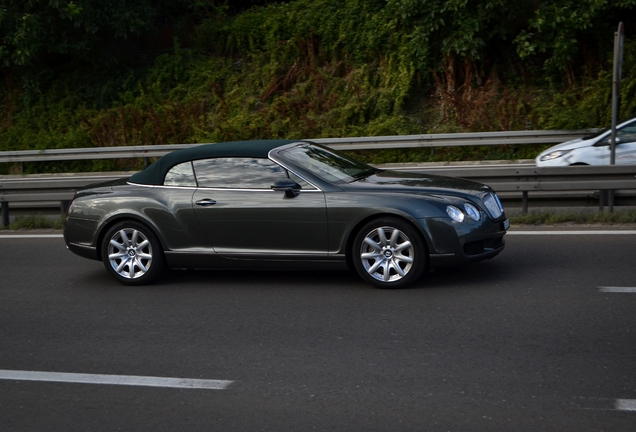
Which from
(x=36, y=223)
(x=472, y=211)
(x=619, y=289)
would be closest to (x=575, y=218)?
(x=619, y=289)

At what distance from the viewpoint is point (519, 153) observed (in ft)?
61.7

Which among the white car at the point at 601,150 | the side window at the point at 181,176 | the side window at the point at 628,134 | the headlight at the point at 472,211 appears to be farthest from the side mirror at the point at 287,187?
the side window at the point at 628,134

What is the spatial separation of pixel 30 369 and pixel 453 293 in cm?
354

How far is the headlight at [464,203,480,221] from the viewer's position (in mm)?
7355

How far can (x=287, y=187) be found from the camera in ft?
25.2

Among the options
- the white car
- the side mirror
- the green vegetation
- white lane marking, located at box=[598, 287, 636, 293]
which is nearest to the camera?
white lane marking, located at box=[598, 287, 636, 293]

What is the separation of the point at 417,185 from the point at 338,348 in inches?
88.2

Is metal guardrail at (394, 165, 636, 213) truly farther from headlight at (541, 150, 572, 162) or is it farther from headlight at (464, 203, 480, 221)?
headlight at (464, 203, 480, 221)

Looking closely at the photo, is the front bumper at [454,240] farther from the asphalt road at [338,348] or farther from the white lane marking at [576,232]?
the white lane marking at [576,232]

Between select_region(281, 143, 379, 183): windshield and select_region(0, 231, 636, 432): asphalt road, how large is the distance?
3.33 feet

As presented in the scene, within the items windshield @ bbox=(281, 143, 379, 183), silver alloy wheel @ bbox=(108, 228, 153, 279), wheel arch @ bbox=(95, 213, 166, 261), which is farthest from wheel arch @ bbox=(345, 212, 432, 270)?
silver alloy wheel @ bbox=(108, 228, 153, 279)

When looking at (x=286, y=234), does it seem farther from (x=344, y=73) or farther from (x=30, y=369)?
(x=344, y=73)

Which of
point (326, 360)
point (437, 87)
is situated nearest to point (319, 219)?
point (326, 360)

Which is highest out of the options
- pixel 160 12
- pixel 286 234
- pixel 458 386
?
pixel 160 12
